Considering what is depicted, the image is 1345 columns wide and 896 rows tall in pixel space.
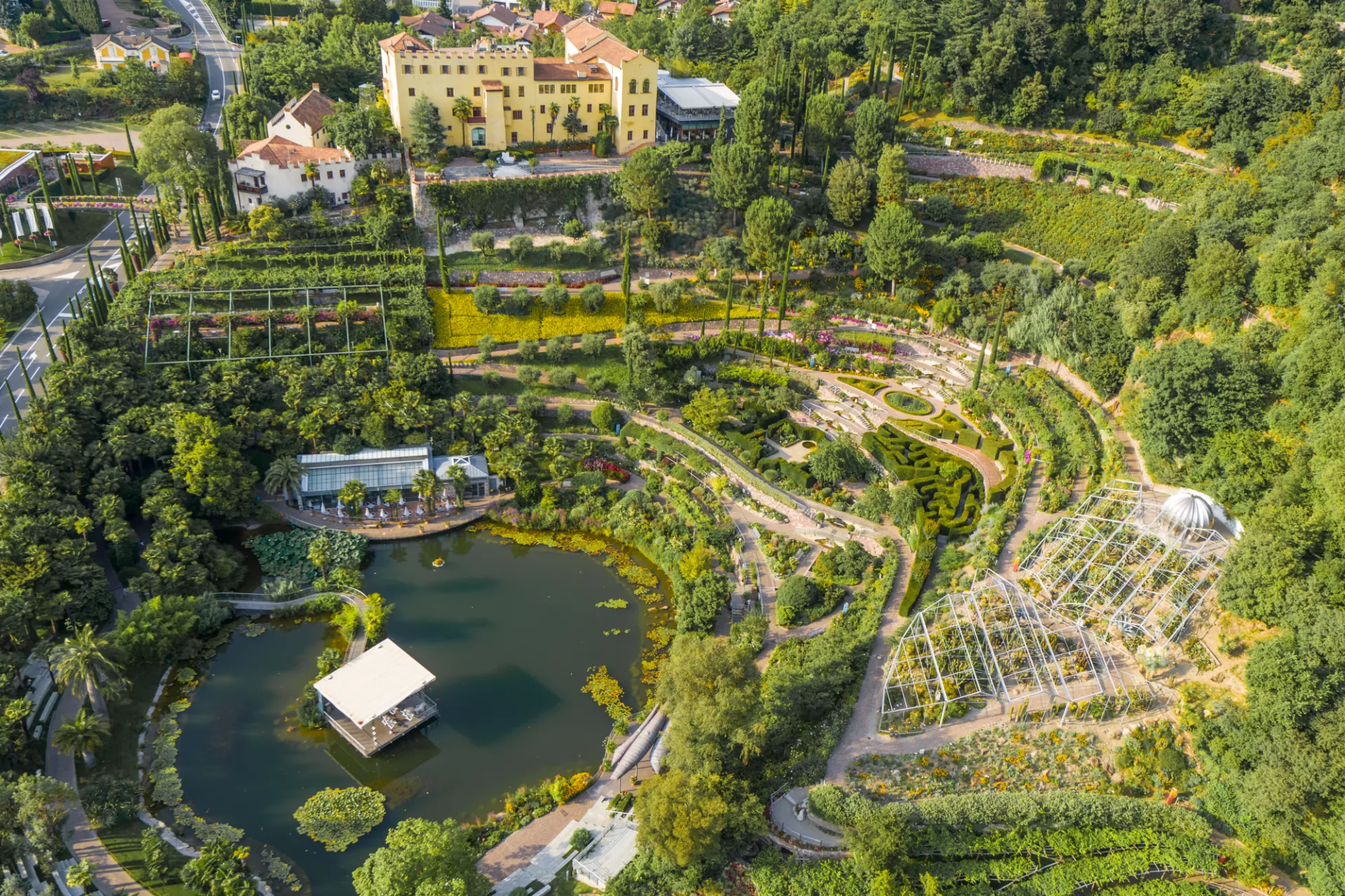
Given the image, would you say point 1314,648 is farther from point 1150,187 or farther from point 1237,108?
point 1237,108

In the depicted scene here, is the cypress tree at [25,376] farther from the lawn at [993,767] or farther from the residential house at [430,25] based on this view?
the residential house at [430,25]

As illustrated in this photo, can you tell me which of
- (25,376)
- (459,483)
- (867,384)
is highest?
(25,376)

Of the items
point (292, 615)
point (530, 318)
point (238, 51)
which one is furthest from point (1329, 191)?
point (238, 51)

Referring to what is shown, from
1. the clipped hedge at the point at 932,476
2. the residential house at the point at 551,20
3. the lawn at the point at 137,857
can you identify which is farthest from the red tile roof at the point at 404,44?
the lawn at the point at 137,857

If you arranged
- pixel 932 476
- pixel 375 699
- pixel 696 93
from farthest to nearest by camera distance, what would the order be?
pixel 696 93
pixel 932 476
pixel 375 699

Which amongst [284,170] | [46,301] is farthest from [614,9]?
[46,301]

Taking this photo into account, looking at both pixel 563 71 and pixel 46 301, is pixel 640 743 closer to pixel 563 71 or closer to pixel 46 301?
pixel 46 301
